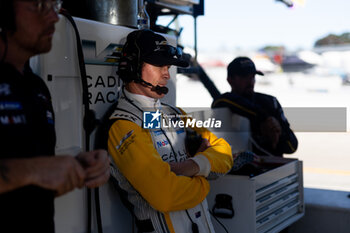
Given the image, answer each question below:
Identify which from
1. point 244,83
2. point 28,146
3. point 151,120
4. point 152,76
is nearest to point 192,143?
point 151,120

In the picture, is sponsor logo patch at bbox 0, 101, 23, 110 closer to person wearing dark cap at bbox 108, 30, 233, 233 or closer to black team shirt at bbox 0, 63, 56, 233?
black team shirt at bbox 0, 63, 56, 233

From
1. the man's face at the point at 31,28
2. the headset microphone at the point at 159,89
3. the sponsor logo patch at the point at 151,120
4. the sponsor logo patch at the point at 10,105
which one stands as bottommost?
the sponsor logo patch at the point at 151,120

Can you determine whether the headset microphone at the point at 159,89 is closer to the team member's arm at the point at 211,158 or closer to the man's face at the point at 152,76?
the man's face at the point at 152,76

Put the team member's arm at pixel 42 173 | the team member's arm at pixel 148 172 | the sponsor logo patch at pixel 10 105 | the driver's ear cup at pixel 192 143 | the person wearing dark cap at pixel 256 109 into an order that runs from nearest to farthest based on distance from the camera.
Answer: the team member's arm at pixel 42 173
the sponsor logo patch at pixel 10 105
the team member's arm at pixel 148 172
the driver's ear cup at pixel 192 143
the person wearing dark cap at pixel 256 109

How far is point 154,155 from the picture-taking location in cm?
193

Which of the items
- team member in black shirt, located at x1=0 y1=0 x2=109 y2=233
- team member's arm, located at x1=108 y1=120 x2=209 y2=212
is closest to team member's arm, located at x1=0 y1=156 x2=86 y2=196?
team member in black shirt, located at x1=0 y1=0 x2=109 y2=233

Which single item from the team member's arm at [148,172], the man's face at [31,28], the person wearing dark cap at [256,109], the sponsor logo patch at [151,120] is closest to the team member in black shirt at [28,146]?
the man's face at [31,28]

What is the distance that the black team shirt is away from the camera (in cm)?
122

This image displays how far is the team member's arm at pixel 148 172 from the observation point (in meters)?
1.91

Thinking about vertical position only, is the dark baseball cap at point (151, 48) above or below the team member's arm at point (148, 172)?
above

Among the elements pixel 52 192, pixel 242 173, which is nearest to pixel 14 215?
pixel 52 192

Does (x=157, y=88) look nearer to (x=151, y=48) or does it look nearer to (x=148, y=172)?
(x=151, y=48)

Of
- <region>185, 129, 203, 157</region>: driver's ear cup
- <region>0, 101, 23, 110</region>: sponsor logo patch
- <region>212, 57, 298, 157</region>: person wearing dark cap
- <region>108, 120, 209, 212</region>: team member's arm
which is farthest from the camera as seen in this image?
<region>212, 57, 298, 157</region>: person wearing dark cap

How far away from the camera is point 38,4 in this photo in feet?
4.28
